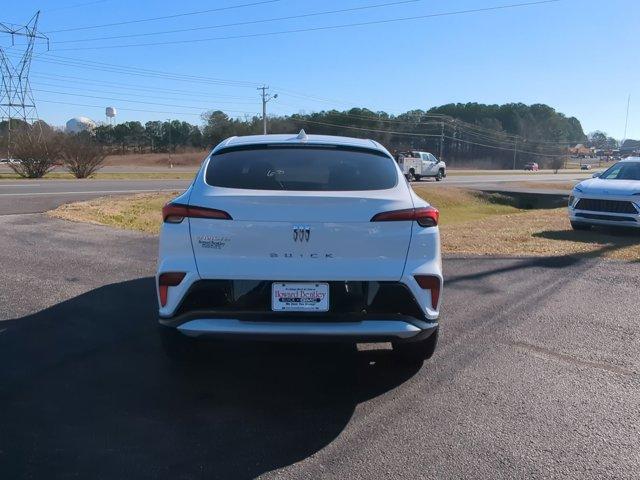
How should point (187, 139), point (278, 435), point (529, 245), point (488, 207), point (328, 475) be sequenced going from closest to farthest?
1. point (328, 475)
2. point (278, 435)
3. point (529, 245)
4. point (488, 207)
5. point (187, 139)

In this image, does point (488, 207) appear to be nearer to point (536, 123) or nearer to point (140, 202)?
point (140, 202)

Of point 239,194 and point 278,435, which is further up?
point 239,194

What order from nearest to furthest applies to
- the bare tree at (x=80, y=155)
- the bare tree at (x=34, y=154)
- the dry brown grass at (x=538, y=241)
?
the dry brown grass at (x=538, y=241) → the bare tree at (x=34, y=154) → the bare tree at (x=80, y=155)

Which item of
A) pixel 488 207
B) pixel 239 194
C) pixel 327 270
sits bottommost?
pixel 488 207

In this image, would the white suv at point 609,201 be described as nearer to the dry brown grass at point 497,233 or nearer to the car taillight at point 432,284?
the dry brown grass at point 497,233

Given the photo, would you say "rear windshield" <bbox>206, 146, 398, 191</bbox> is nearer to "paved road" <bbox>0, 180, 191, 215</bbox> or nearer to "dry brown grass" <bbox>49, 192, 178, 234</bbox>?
"dry brown grass" <bbox>49, 192, 178, 234</bbox>

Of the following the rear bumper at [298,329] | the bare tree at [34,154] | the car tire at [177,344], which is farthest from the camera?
the bare tree at [34,154]

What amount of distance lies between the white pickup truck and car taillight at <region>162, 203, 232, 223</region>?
37.9 metres

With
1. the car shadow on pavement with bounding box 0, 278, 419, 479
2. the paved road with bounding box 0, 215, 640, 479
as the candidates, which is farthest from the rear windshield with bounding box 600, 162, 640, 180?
the car shadow on pavement with bounding box 0, 278, 419, 479

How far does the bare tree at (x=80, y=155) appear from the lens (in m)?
32.9

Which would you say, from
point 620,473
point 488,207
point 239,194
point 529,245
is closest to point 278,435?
point 239,194

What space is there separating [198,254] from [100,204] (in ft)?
48.5

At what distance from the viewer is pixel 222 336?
405 centimetres

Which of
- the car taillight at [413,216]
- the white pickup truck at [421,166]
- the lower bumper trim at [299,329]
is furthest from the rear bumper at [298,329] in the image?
the white pickup truck at [421,166]
